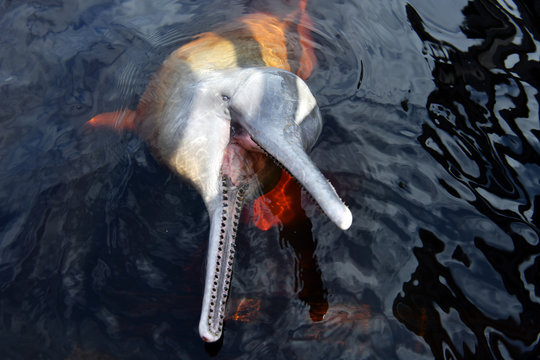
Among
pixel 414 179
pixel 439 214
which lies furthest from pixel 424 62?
pixel 439 214

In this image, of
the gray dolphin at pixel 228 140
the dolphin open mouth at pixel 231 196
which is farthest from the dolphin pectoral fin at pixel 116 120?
the dolphin open mouth at pixel 231 196

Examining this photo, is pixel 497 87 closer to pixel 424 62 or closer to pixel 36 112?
pixel 424 62

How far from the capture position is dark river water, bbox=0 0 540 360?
12.6 ft

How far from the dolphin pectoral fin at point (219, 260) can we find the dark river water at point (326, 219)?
0.33 metres

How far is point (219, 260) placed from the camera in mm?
3721

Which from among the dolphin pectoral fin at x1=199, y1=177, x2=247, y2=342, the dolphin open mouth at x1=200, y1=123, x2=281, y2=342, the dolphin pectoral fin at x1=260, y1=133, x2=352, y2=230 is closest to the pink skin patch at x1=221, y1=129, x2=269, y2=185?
the dolphin open mouth at x1=200, y1=123, x2=281, y2=342

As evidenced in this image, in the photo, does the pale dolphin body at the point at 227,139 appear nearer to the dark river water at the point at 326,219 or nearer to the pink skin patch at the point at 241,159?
the pink skin patch at the point at 241,159

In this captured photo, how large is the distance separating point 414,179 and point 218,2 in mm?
4203

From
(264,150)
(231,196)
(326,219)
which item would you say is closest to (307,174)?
(264,150)

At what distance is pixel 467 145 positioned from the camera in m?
4.97

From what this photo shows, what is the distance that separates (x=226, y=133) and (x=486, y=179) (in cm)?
258

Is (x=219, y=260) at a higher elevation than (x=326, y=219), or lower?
higher

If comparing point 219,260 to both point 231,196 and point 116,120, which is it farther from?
point 116,120

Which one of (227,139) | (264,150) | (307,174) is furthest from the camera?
(227,139)
